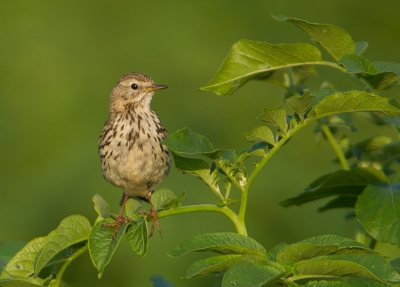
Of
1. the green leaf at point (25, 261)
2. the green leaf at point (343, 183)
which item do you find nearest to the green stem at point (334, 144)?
the green leaf at point (343, 183)

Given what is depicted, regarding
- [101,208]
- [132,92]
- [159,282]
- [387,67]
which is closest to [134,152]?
[132,92]

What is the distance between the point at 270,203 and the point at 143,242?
5554 mm

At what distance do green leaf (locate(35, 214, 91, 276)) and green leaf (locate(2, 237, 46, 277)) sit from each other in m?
0.06

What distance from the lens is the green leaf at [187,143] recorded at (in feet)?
7.60

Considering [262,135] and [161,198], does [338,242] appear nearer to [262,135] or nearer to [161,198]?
[262,135]

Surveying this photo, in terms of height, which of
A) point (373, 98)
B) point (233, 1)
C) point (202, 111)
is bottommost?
point (202, 111)

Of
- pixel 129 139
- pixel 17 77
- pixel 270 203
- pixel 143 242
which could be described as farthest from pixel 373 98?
pixel 17 77

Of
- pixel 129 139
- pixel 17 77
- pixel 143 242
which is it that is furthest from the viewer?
pixel 17 77

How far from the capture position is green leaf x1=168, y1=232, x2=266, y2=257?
2.04 m

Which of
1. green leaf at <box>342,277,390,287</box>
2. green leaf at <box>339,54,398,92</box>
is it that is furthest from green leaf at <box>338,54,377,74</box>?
green leaf at <box>342,277,390,287</box>

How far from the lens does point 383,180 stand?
2.62 metres

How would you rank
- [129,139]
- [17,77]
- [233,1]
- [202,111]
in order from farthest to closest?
[233,1] < [17,77] < [202,111] < [129,139]

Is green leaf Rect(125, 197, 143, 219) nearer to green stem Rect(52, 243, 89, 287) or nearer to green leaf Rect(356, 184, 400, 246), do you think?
green stem Rect(52, 243, 89, 287)

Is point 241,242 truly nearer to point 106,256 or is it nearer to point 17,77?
point 106,256
